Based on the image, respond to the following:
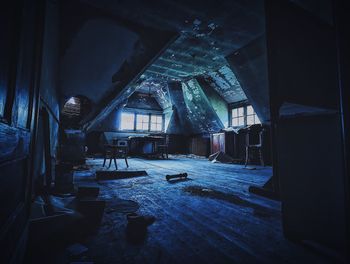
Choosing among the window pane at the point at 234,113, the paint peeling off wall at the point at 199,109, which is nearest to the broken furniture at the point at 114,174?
the paint peeling off wall at the point at 199,109

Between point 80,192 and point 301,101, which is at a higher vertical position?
point 301,101

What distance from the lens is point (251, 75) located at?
6.64m

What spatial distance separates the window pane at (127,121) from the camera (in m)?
13.6

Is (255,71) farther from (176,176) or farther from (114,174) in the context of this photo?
(114,174)

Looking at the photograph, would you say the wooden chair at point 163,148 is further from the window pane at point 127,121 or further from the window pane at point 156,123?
the window pane at point 127,121

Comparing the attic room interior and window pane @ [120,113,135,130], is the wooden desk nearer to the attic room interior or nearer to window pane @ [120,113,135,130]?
window pane @ [120,113,135,130]

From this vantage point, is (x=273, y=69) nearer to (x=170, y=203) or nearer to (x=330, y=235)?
(x=330, y=235)

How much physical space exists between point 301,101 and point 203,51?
5985mm

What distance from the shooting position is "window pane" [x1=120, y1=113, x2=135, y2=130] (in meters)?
13.6

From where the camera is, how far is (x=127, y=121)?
1380 centimetres

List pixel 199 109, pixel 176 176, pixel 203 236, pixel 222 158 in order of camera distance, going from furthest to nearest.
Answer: pixel 199 109 < pixel 222 158 < pixel 176 176 < pixel 203 236

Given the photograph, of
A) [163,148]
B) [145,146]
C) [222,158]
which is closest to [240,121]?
[222,158]

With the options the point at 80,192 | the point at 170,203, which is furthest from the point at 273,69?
the point at 80,192

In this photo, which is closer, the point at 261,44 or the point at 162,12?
the point at 162,12
